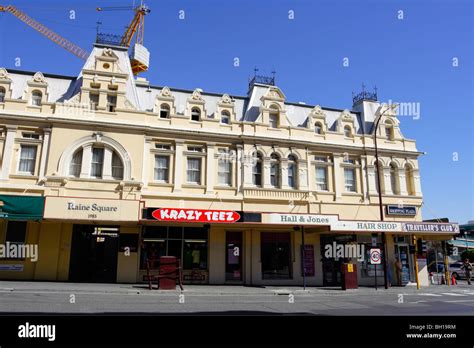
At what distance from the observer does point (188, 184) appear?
23.4 m

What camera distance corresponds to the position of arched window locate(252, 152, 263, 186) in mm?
24938

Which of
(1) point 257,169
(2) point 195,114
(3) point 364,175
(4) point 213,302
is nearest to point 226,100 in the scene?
(2) point 195,114

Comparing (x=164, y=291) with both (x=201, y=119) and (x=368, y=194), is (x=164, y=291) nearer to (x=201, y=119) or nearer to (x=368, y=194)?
(x=201, y=119)

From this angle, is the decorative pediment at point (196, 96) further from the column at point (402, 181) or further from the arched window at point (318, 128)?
the column at point (402, 181)

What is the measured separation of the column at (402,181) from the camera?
2753 cm

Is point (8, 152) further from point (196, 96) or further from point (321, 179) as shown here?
point (321, 179)

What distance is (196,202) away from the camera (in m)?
23.1

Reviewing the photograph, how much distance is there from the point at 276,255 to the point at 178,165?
895cm

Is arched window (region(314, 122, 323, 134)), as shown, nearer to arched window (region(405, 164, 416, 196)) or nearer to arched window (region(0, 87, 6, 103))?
arched window (region(405, 164, 416, 196))

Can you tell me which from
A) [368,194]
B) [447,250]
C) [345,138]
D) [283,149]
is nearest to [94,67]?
[283,149]

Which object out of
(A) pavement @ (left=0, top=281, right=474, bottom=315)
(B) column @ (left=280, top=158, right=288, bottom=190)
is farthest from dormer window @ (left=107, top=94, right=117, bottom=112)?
(B) column @ (left=280, top=158, right=288, bottom=190)

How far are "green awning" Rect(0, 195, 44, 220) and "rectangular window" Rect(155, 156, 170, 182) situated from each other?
22.8 ft

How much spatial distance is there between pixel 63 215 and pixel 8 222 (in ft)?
14.0

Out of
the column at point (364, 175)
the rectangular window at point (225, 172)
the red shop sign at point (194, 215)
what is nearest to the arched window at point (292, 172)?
the rectangular window at point (225, 172)
